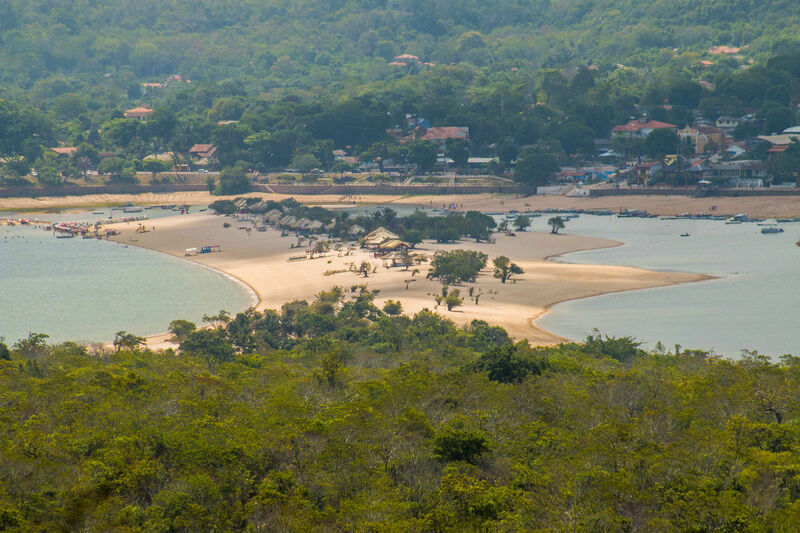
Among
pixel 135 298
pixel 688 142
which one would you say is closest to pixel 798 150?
pixel 688 142

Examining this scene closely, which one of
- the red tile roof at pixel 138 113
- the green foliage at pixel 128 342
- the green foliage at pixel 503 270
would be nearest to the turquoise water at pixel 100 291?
the green foliage at pixel 128 342

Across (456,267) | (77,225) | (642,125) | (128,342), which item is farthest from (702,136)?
(128,342)

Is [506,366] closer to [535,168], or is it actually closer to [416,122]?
[535,168]

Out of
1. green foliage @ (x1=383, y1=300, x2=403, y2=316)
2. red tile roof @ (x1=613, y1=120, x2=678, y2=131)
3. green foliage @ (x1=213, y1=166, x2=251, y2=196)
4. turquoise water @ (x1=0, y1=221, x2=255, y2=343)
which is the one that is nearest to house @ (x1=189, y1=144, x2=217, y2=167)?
green foliage @ (x1=213, y1=166, x2=251, y2=196)

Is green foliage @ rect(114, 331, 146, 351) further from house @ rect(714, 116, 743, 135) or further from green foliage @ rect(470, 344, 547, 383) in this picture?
Result: house @ rect(714, 116, 743, 135)

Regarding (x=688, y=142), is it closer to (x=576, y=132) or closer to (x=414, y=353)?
(x=576, y=132)
